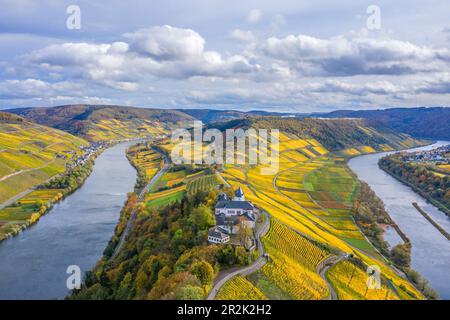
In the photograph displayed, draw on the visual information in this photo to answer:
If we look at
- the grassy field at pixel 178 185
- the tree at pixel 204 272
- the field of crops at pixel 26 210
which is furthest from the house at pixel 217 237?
the field of crops at pixel 26 210

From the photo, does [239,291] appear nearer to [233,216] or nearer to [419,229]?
[233,216]

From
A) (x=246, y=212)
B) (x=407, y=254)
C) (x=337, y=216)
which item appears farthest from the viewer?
(x=337, y=216)

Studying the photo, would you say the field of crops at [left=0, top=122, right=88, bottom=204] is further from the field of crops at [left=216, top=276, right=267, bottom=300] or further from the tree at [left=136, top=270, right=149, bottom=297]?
→ the field of crops at [left=216, top=276, right=267, bottom=300]

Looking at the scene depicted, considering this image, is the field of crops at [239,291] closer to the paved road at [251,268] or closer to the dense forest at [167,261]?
the paved road at [251,268]

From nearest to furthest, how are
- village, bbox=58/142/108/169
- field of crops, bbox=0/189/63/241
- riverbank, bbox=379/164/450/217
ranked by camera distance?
field of crops, bbox=0/189/63/241
riverbank, bbox=379/164/450/217
village, bbox=58/142/108/169

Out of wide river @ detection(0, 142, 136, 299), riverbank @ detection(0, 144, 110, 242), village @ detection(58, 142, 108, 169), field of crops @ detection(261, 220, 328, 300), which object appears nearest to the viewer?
field of crops @ detection(261, 220, 328, 300)

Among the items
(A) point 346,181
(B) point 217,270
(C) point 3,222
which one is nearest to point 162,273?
(B) point 217,270

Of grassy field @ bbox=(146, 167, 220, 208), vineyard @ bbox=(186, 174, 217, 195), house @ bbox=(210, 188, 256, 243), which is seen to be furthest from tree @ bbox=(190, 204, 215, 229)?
vineyard @ bbox=(186, 174, 217, 195)
